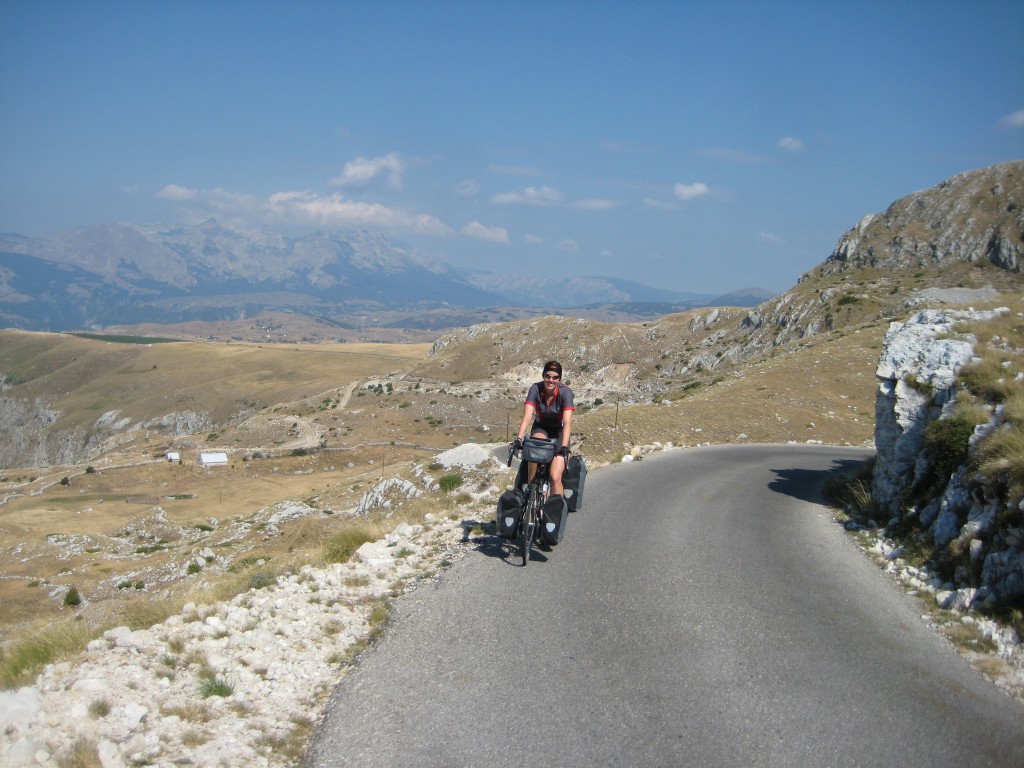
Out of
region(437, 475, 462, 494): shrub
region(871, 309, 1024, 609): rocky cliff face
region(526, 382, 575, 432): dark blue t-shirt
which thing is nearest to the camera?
region(871, 309, 1024, 609): rocky cliff face

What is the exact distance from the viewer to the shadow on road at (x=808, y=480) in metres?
16.4

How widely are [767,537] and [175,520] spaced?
146ft

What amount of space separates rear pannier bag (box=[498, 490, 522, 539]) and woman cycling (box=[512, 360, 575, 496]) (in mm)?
534

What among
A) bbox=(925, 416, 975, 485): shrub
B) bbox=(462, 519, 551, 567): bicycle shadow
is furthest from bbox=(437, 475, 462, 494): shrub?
bbox=(925, 416, 975, 485): shrub

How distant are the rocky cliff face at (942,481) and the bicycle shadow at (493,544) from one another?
17.7ft

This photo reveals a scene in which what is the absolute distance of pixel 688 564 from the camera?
9828mm

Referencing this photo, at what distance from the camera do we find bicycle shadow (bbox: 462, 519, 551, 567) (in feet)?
33.0

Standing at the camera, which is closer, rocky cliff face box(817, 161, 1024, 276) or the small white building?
the small white building

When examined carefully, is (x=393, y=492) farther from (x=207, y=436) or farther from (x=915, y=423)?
(x=207, y=436)

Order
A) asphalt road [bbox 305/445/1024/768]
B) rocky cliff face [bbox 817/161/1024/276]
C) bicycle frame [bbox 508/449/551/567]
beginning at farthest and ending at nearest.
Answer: rocky cliff face [bbox 817/161/1024/276] < bicycle frame [bbox 508/449/551/567] < asphalt road [bbox 305/445/1024/768]

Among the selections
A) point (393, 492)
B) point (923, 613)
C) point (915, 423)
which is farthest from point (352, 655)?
point (393, 492)

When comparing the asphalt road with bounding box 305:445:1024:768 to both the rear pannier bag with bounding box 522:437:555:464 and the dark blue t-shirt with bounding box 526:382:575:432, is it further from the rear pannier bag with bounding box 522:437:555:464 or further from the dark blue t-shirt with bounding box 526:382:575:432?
the dark blue t-shirt with bounding box 526:382:575:432

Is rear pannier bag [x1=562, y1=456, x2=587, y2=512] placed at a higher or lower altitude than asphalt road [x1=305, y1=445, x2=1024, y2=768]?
higher

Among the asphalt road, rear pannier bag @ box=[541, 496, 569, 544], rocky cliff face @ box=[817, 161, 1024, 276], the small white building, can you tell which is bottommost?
the small white building
